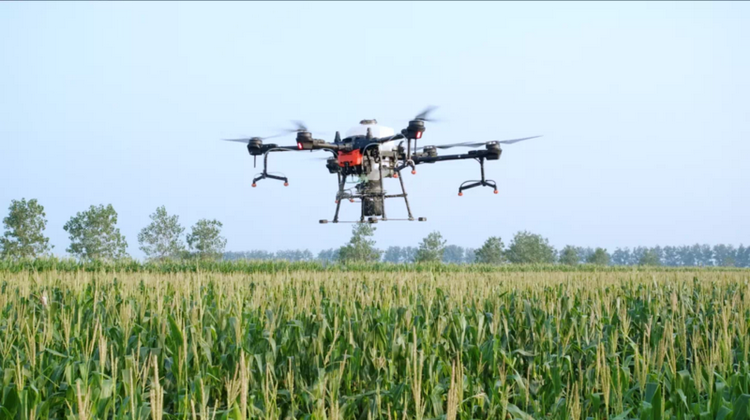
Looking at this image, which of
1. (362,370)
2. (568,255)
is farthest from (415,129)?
(568,255)

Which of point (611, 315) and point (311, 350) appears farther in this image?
point (611, 315)

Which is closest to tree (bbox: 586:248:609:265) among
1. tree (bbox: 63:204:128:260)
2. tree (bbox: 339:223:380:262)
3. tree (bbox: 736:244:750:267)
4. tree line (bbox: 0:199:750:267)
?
tree line (bbox: 0:199:750:267)

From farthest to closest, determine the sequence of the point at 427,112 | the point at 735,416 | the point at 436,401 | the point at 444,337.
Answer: the point at 427,112 < the point at 444,337 < the point at 436,401 < the point at 735,416

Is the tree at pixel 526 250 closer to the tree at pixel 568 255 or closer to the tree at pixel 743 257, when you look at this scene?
the tree at pixel 568 255

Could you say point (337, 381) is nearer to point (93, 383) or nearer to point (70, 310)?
point (93, 383)

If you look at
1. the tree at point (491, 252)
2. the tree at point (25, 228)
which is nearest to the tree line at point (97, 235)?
the tree at point (25, 228)

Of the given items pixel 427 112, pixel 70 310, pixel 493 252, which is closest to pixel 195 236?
pixel 493 252

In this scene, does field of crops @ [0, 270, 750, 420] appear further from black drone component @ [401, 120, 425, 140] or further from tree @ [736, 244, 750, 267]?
tree @ [736, 244, 750, 267]
